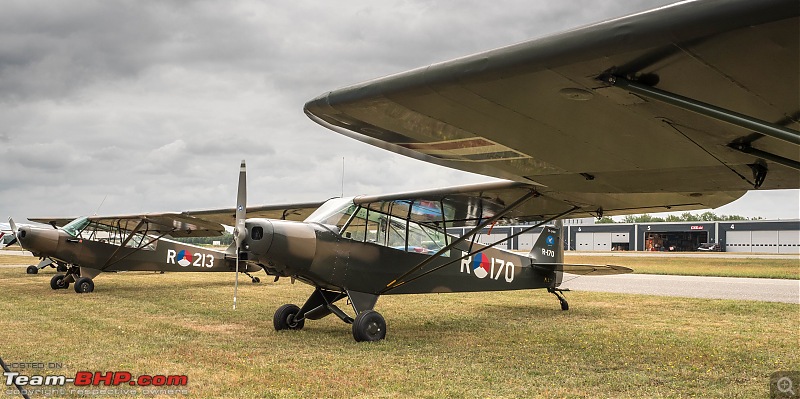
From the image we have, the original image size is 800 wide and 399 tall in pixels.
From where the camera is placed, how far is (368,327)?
26.0ft

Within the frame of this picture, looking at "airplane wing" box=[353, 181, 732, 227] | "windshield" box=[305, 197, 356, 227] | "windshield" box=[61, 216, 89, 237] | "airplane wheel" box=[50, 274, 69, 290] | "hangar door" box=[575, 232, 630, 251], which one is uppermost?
"hangar door" box=[575, 232, 630, 251]

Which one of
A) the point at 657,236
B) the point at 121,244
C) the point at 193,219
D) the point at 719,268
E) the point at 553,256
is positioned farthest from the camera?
the point at 657,236

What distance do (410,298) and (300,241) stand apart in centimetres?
685

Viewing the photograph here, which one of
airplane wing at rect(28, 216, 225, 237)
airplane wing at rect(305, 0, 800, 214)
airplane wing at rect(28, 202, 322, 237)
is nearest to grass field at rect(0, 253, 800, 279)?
airplane wing at rect(28, 202, 322, 237)

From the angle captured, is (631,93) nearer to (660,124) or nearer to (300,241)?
(660,124)

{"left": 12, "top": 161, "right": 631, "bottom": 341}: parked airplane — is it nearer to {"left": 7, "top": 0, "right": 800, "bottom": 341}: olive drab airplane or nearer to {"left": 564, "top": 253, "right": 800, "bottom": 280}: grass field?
{"left": 7, "top": 0, "right": 800, "bottom": 341}: olive drab airplane

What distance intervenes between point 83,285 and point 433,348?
11645 millimetres

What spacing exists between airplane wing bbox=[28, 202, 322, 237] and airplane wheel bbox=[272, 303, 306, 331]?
5.68 meters

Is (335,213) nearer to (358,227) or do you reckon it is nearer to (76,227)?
(358,227)

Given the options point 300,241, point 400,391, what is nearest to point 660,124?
point 400,391

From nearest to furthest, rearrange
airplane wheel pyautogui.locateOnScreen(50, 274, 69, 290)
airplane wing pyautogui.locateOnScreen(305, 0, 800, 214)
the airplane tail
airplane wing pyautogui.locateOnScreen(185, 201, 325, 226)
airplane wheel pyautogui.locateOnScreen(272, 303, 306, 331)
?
airplane wing pyautogui.locateOnScreen(305, 0, 800, 214), airplane wheel pyautogui.locateOnScreen(272, 303, 306, 331), the airplane tail, airplane wing pyautogui.locateOnScreen(185, 201, 325, 226), airplane wheel pyautogui.locateOnScreen(50, 274, 69, 290)

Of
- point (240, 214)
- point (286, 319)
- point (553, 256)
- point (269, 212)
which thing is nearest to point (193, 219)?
point (269, 212)

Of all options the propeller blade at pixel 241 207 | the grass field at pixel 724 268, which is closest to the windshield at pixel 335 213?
the propeller blade at pixel 241 207

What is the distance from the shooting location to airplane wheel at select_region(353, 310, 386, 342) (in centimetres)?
783
